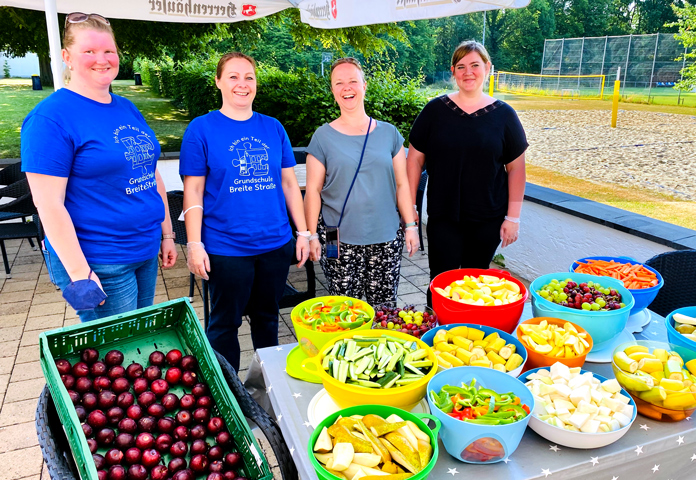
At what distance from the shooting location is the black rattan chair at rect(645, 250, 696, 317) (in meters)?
2.59

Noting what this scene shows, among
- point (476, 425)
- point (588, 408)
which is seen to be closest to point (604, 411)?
point (588, 408)

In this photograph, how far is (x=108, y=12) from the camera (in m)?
4.25

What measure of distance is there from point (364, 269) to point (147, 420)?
141cm

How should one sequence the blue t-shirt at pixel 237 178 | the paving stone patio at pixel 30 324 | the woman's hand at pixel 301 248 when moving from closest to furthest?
the blue t-shirt at pixel 237 178, the paving stone patio at pixel 30 324, the woman's hand at pixel 301 248

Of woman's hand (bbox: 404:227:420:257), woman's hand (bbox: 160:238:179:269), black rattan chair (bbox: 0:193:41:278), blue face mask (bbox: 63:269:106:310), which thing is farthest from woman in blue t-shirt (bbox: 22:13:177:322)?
black rattan chair (bbox: 0:193:41:278)

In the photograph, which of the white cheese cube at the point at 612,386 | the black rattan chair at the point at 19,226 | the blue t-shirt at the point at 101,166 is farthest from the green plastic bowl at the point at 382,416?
the black rattan chair at the point at 19,226

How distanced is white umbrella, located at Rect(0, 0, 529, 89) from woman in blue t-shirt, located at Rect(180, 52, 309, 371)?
1.22 metres

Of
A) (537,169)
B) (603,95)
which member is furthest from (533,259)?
(603,95)

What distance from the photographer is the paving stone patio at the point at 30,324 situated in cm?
249

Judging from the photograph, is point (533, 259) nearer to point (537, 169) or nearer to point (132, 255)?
point (132, 255)

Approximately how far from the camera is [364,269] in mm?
2738

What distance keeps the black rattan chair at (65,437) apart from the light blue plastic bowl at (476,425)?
0.47 meters

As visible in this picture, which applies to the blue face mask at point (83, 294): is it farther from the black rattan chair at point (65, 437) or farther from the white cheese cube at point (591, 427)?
the white cheese cube at point (591, 427)

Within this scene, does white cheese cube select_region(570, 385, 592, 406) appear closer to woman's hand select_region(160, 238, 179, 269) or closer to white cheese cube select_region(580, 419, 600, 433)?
white cheese cube select_region(580, 419, 600, 433)
